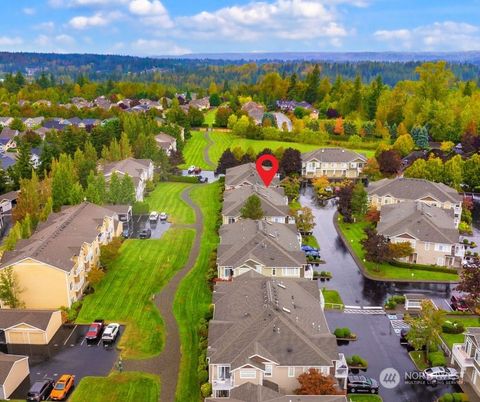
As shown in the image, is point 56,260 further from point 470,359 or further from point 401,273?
point 401,273

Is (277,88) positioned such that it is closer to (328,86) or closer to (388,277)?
(328,86)

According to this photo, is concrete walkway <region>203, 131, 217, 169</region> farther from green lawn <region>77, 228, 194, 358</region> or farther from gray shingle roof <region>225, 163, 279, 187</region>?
green lawn <region>77, 228, 194, 358</region>

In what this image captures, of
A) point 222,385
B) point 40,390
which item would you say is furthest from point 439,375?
point 40,390

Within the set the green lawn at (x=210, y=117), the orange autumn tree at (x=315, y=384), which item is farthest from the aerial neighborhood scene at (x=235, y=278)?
the green lawn at (x=210, y=117)

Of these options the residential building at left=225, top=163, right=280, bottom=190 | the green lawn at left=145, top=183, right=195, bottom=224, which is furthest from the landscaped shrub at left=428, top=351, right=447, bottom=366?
the residential building at left=225, top=163, right=280, bottom=190

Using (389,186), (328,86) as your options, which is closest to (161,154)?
(389,186)

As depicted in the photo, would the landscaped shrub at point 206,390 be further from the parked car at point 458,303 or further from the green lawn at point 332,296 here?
the parked car at point 458,303

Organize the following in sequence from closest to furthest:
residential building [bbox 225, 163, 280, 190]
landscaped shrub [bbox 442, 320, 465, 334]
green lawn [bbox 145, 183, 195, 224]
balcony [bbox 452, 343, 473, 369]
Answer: balcony [bbox 452, 343, 473, 369] < landscaped shrub [bbox 442, 320, 465, 334] < green lawn [bbox 145, 183, 195, 224] < residential building [bbox 225, 163, 280, 190]
